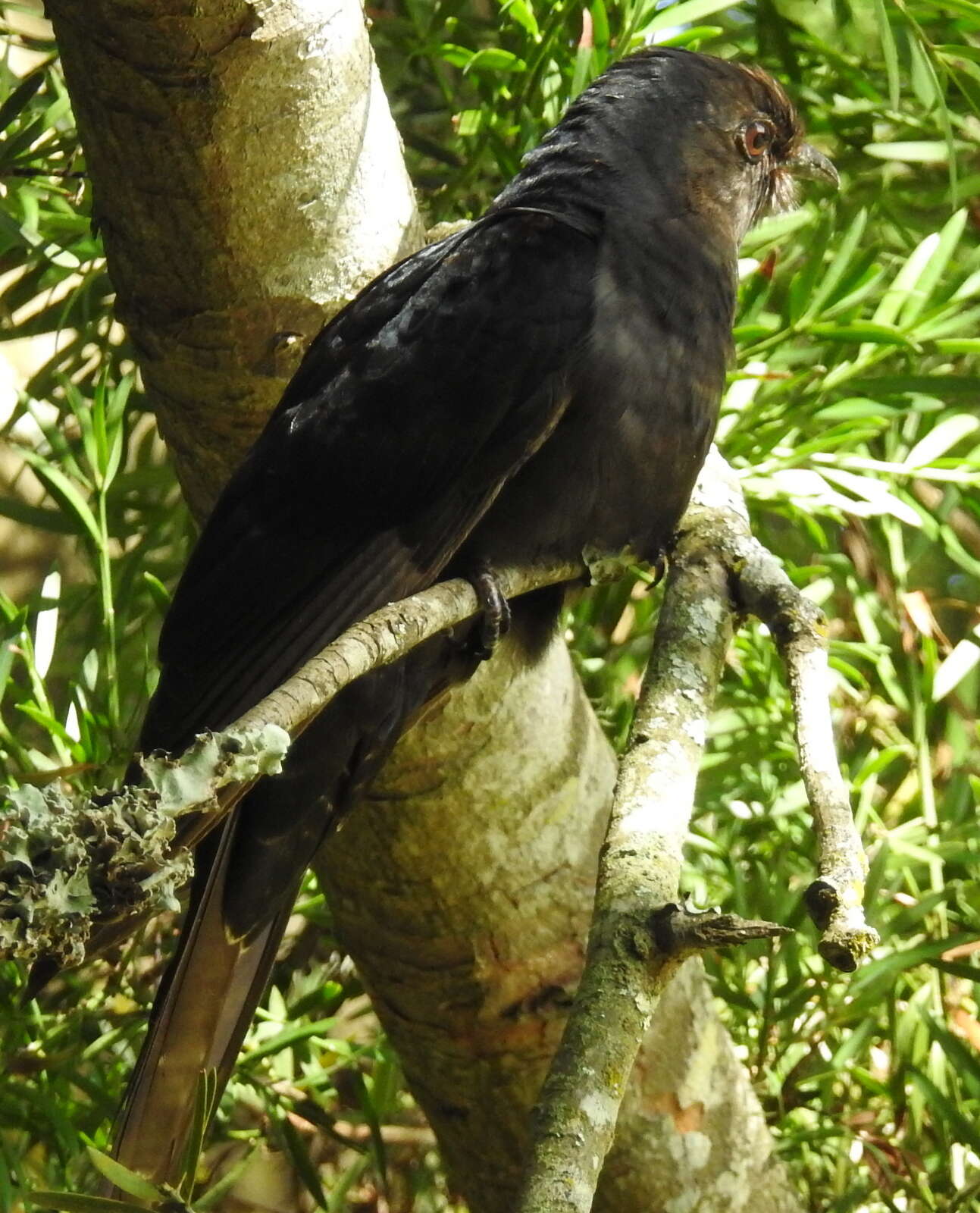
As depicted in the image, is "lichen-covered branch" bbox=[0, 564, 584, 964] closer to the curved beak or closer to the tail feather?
the tail feather

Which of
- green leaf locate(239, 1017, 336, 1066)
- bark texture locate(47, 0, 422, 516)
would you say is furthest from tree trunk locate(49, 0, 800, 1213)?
green leaf locate(239, 1017, 336, 1066)

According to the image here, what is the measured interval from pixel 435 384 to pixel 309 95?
1.09ft

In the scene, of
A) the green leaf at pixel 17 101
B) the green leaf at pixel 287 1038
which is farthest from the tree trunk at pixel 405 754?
the green leaf at pixel 17 101

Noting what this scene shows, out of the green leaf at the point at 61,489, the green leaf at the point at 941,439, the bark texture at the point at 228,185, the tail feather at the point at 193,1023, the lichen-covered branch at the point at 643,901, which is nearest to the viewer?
the lichen-covered branch at the point at 643,901

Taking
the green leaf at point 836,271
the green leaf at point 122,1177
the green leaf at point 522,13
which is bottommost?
the green leaf at point 122,1177

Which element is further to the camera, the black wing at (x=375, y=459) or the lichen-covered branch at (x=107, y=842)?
the black wing at (x=375, y=459)

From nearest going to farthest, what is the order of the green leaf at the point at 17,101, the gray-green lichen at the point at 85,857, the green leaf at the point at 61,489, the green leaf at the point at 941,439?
1. the gray-green lichen at the point at 85,857
2. the green leaf at the point at 17,101
3. the green leaf at the point at 61,489
4. the green leaf at the point at 941,439

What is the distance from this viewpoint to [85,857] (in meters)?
0.71

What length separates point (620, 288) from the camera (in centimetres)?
163

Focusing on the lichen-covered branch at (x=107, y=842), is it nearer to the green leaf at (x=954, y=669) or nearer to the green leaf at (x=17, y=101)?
the green leaf at (x=17, y=101)

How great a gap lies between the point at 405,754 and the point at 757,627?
0.72 metres

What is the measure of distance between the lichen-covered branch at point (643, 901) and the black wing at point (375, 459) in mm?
283

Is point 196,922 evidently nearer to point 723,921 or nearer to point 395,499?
point 395,499

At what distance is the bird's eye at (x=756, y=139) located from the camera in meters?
1.99
